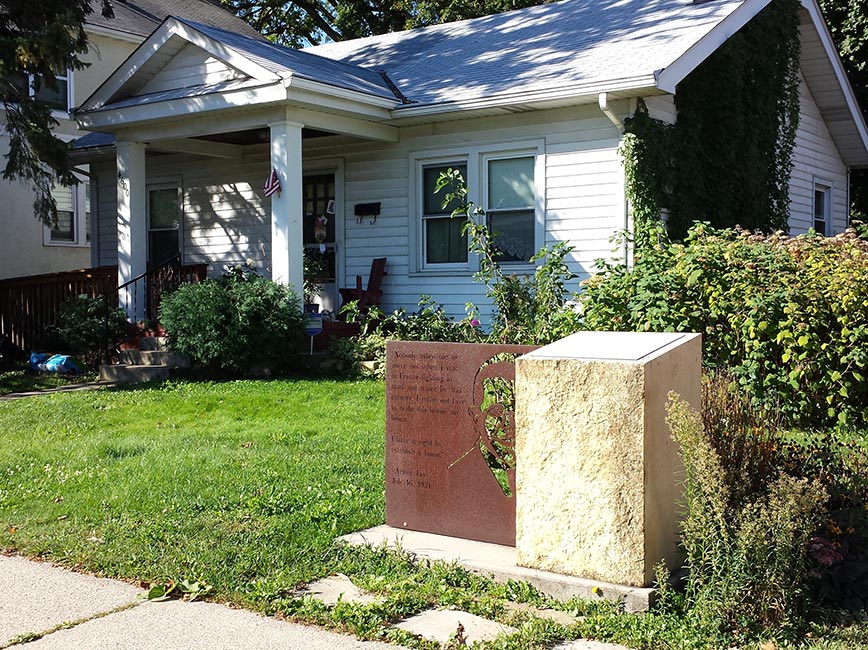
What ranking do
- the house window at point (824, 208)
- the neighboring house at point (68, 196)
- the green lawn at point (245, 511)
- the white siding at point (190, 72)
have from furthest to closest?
the neighboring house at point (68, 196), the house window at point (824, 208), the white siding at point (190, 72), the green lawn at point (245, 511)

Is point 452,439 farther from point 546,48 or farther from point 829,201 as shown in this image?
point 829,201

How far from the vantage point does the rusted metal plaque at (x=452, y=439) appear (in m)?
5.25

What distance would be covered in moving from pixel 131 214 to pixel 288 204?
11.0 feet

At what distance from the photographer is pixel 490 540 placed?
17.3 ft

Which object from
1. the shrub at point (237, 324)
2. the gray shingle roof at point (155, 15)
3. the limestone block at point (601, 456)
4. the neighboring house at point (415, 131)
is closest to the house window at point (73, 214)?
the gray shingle roof at point (155, 15)

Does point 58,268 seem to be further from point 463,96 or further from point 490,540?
point 490,540

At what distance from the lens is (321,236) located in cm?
1536

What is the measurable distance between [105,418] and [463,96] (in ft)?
21.1

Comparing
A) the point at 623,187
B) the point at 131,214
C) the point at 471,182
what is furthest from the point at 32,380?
the point at 623,187

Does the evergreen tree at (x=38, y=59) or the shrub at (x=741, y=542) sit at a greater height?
the evergreen tree at (x=38, y=59)

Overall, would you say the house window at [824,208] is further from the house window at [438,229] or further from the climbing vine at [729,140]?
the house window at [438,229]

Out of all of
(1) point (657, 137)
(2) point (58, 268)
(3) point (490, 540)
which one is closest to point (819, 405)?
(3) point (490, 540)

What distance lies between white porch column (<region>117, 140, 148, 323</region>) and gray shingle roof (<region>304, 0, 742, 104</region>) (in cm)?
436

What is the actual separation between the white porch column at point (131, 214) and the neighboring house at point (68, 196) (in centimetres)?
723
